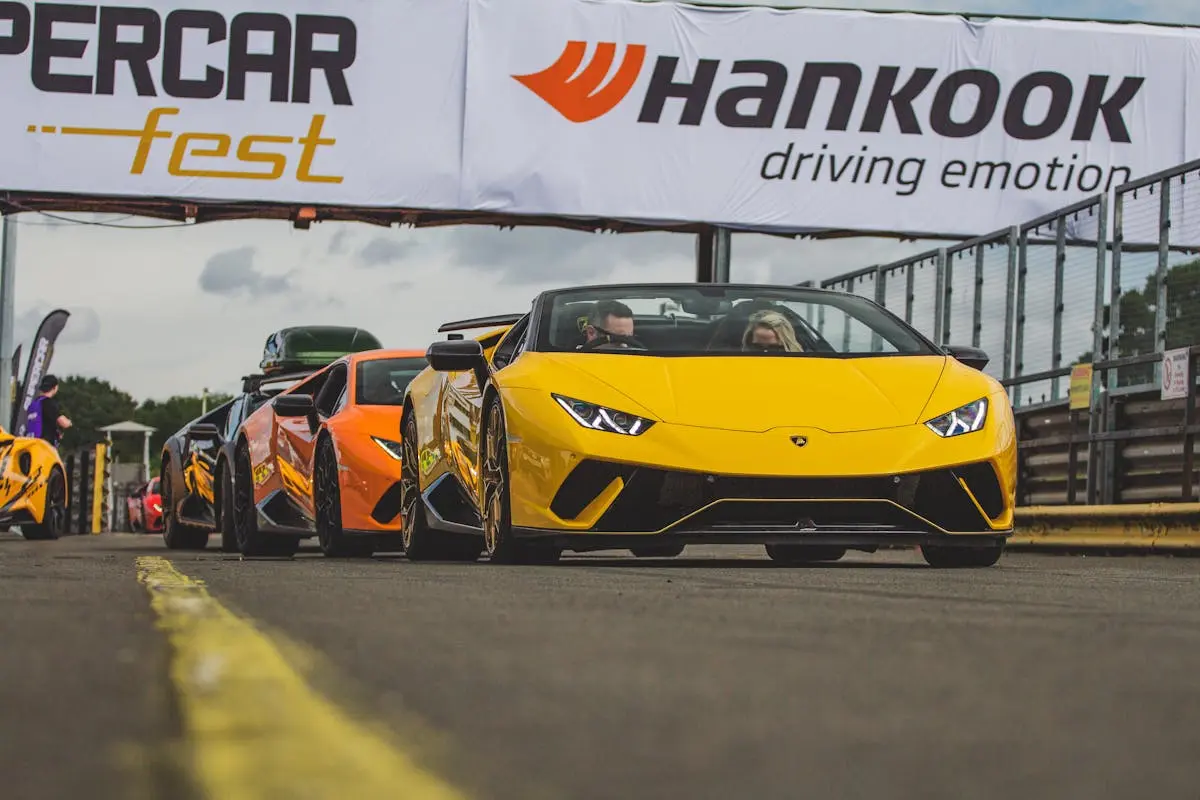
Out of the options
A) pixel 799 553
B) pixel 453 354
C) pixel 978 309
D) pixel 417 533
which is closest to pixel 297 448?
pixel 417 533

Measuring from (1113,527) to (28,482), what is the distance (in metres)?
11.2

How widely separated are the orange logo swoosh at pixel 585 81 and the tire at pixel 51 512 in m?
7.53

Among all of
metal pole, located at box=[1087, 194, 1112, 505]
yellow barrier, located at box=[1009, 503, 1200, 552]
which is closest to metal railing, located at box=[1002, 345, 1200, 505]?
metal pole, located at box=[1087, 194, 1112, 505]

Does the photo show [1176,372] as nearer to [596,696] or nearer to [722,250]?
[596,696]

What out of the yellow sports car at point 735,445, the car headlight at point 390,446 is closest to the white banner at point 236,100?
the car headlight at point 390,446

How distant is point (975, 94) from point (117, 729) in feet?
78.6

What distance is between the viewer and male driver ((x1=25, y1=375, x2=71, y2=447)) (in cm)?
2427

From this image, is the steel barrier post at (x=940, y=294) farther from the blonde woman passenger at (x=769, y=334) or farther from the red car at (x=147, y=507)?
the red car at (x=147, y=507)

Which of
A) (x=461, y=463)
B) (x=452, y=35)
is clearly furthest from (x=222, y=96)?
(x=461, y=463)

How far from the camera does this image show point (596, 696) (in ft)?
10.2

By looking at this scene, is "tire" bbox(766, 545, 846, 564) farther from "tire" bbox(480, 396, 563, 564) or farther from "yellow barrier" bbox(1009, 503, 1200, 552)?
A: "tire" bbox(480, 396, 563, 564)

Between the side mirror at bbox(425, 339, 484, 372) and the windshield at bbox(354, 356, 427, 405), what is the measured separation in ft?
8.56

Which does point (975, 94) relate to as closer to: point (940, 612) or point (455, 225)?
point (455, 225)

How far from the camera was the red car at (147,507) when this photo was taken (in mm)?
46500
